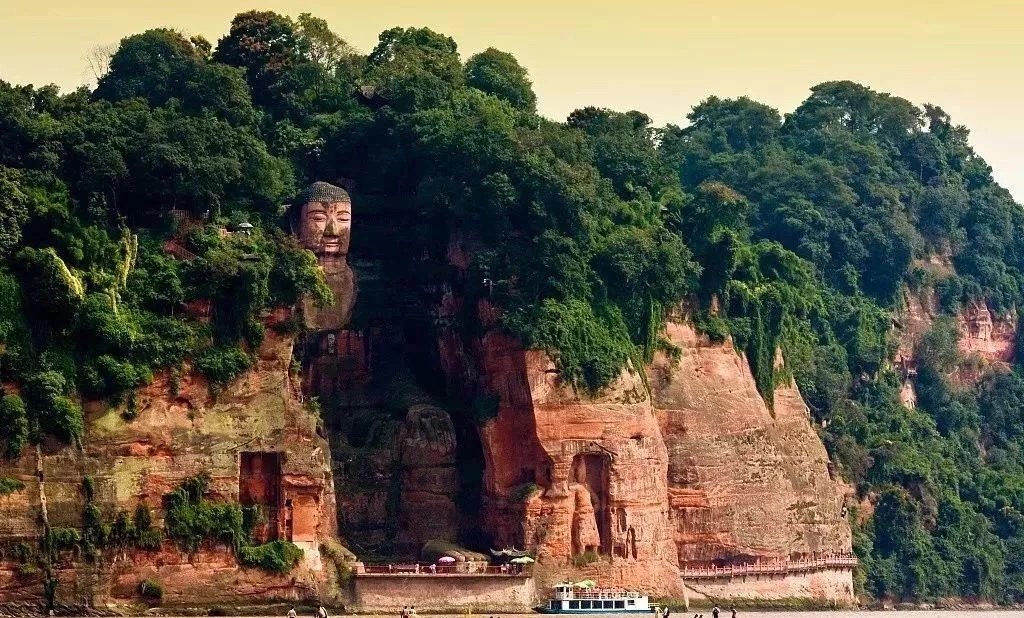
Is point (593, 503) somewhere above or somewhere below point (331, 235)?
below

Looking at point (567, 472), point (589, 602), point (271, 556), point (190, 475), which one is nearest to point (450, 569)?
point (589, 602)

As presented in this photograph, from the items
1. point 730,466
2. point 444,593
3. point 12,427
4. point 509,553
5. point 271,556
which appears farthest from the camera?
point 730,466

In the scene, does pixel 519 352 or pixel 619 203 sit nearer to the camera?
pixel 519 352

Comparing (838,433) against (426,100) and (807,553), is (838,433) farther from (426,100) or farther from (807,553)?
(426,100)

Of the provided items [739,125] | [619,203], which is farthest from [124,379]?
[739,125]

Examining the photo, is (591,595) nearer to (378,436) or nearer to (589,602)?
(589,602)

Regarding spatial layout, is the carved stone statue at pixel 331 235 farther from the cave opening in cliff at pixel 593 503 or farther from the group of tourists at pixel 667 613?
the group of tourists at pixel 667 613
